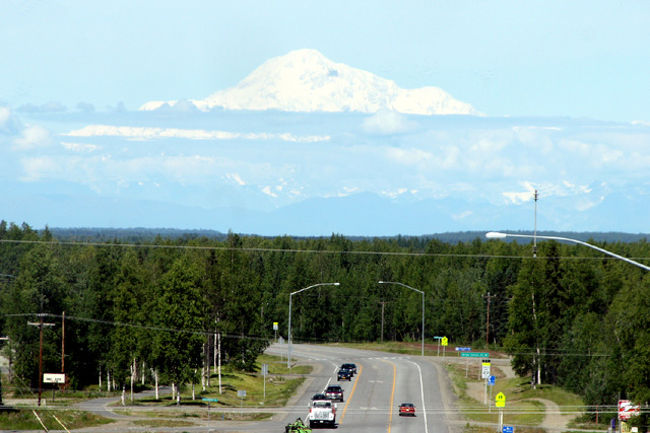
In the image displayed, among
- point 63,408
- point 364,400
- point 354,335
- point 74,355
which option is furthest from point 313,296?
point 63,408

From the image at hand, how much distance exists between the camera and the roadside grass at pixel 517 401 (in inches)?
2803

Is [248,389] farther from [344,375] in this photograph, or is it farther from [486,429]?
[486,429]

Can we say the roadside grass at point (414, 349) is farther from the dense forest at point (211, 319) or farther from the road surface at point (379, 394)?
the dense forest at point (211, 319)

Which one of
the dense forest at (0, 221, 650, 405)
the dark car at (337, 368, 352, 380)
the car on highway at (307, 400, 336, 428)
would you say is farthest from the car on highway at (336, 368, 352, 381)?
the car on highway at (307, 400, 336, 428)

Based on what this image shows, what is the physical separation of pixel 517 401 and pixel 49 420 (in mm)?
41995

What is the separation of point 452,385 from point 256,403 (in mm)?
23900

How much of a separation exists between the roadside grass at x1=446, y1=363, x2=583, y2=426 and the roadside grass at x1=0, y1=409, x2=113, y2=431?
27.5m

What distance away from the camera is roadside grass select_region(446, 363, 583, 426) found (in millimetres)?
71188

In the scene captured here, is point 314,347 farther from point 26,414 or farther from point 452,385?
point 26,414

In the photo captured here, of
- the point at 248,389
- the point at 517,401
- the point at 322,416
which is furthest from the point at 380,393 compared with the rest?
the point at 322,416

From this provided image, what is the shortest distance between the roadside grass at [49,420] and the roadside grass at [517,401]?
90.2ft

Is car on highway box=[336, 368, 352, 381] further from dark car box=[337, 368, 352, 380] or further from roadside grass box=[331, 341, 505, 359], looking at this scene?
roadside grass box=[331, 341, 505, 359]

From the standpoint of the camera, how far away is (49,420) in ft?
208

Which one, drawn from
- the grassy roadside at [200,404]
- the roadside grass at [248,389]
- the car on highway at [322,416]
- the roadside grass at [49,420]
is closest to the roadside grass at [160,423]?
the grassy roadside at [200,404]
